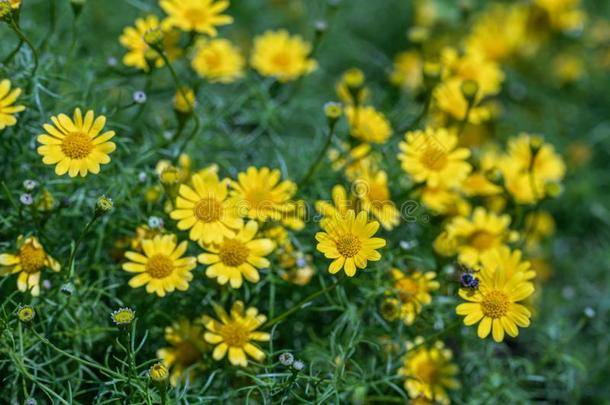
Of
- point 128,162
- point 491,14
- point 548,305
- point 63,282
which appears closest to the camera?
point 63,282

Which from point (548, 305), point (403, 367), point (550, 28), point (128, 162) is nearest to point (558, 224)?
point (548, 305)

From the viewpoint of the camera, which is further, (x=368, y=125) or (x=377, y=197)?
(x=368, y=125)

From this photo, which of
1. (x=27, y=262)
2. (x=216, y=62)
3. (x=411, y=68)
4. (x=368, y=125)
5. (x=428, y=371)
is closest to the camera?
(x=27, y=262)

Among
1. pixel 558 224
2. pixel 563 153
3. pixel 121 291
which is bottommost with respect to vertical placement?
pixel 558 224

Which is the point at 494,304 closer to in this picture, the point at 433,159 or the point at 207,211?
the point at 433,159

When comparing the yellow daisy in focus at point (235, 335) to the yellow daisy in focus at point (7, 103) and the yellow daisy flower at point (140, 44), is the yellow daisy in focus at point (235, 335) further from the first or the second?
the yellow daisy flower at point (140, 44)

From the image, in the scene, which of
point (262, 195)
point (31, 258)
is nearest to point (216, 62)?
point (262, 195)

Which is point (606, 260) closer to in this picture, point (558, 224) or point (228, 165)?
point (558, 224)
